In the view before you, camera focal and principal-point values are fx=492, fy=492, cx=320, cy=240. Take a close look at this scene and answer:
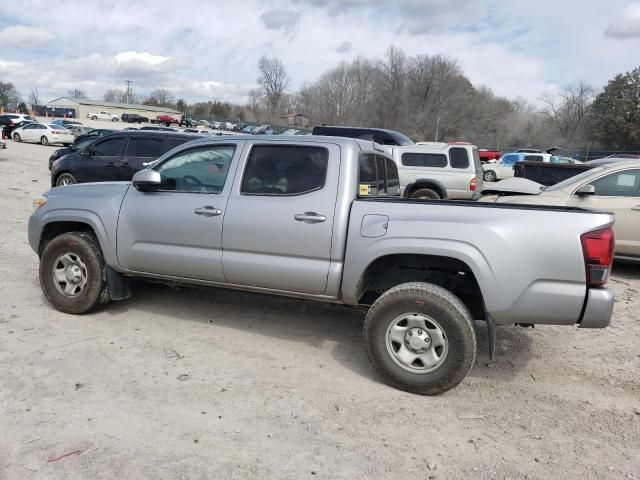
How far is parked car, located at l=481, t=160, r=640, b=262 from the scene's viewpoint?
7059 mm

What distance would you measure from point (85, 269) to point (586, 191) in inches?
267

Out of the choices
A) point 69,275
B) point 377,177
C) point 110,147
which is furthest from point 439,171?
point 69,275

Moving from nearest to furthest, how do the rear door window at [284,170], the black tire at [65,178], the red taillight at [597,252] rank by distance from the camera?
1. the red taillight at [597,252]
2. the rear door window at [284,170]
3. the black tire at [65,178]

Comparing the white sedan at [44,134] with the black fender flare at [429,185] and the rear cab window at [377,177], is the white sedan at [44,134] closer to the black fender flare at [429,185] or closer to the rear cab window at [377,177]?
the black fender flare at [429,185]

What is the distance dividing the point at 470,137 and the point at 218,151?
8336 cm

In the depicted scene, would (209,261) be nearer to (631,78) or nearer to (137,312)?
(137,312)

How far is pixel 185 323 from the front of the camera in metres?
4.91

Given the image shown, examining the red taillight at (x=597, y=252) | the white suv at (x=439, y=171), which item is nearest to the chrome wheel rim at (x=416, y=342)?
the red taillight at (x=597, y=252)

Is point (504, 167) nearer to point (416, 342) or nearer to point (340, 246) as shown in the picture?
point (340, 246)

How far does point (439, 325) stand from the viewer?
11.7 ft

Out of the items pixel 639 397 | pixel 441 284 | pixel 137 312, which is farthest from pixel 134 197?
pixel 639 397

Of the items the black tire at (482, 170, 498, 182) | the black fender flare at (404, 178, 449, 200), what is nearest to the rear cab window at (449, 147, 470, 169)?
the black fender flare at (404, 178, 449, 200)

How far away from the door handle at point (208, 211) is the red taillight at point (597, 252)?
9.32 ft

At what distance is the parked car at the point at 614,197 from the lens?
7.06 meters
